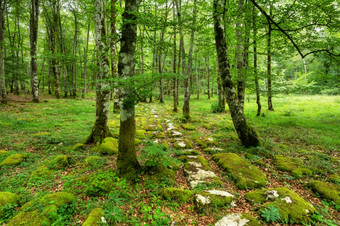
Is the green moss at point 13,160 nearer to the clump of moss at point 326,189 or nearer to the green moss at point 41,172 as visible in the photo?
the green moss at point 41,172

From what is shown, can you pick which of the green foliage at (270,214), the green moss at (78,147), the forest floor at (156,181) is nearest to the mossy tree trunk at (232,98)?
the forest floor at (156,181)

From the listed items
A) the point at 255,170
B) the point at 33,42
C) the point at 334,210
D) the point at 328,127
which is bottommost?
the point at 334,210

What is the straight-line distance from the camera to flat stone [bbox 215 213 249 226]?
2585 millimetres

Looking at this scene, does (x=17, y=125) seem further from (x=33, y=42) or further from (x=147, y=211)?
(x=33, y=42)

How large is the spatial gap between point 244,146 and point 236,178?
93.4 inches

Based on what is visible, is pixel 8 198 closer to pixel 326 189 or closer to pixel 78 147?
pixel 78 147

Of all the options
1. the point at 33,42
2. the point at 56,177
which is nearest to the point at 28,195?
the point at 56,177

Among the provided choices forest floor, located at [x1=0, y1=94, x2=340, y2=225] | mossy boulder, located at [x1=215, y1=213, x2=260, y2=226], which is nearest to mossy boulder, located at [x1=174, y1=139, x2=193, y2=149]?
forest floor, located at [x1=0, y1=94, x2=340, y2=225]

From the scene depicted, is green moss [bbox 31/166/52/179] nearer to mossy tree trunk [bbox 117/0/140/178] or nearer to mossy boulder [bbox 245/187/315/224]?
mossy tree trunk [bbox 117/0/140/178]

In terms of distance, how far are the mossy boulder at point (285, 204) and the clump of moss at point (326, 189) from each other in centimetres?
79

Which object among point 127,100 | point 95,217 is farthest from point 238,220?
point 127,100

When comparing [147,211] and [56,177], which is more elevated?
Result: [56,177]

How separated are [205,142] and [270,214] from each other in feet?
12.8

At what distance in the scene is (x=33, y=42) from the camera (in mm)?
12891
